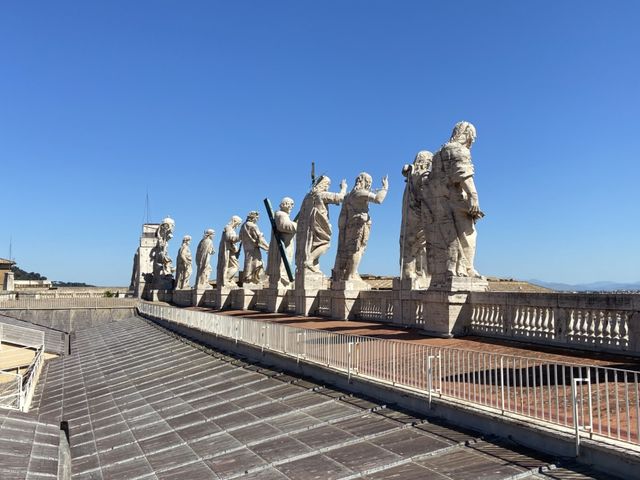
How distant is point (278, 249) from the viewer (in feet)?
72.8

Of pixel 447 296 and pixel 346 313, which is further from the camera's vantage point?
pixel 346 313

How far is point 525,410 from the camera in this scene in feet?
17.2

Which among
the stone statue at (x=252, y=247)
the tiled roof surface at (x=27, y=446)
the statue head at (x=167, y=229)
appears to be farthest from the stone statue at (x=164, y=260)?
the tiled roof surface at (x=27, y=446)

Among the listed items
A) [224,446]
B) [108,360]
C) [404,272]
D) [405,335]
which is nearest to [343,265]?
[404,272]

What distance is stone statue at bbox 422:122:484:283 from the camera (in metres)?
11.1

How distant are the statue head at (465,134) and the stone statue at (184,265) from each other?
82.2 feet

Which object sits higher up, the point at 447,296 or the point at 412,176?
the point at 412,176

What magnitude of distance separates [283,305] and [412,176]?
8478mm

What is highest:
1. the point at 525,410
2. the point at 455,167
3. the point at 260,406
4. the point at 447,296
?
the point at 455,167

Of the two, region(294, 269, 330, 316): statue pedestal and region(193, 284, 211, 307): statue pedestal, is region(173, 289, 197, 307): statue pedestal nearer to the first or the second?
region(193, 284, 211, 307): statue pedestal

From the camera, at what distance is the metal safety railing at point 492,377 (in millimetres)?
4508

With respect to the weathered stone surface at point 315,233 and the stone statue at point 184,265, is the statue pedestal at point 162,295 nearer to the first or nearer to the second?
the stone statue at point 184,265

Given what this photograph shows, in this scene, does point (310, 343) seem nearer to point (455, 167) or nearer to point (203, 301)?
point (455, 167)

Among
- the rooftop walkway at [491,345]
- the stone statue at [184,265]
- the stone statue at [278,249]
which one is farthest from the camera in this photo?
the stone statue at [184,265]
